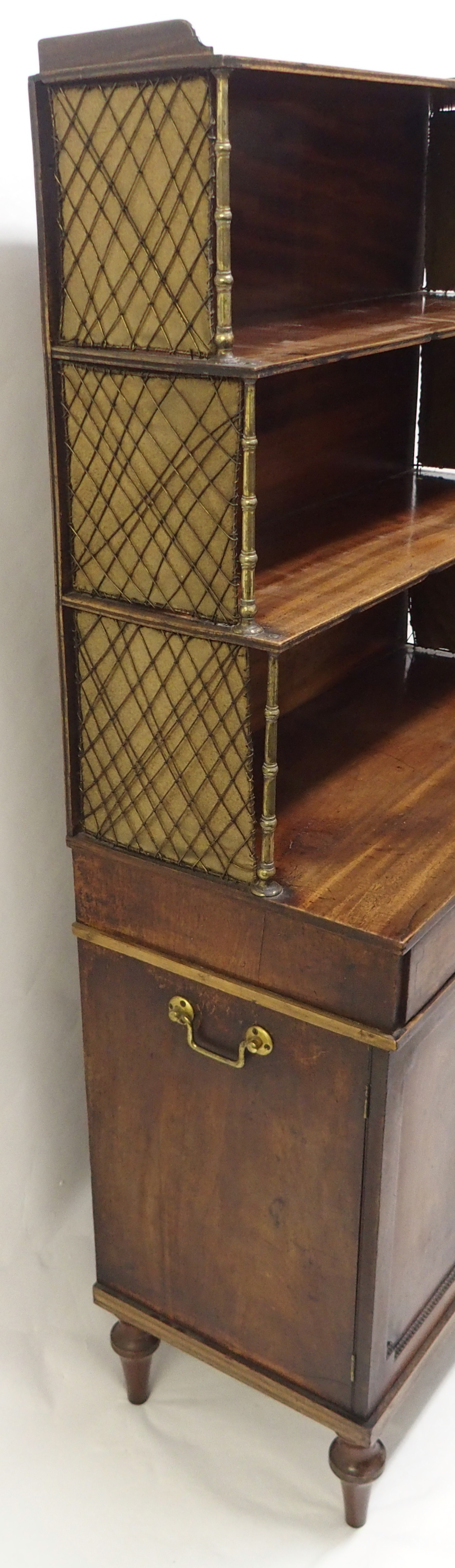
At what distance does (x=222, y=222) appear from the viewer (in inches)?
46.6

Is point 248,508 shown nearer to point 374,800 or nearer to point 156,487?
point 156,487

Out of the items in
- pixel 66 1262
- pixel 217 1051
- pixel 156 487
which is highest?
pixel 156 487

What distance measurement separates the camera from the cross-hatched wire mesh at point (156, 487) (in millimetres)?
1287

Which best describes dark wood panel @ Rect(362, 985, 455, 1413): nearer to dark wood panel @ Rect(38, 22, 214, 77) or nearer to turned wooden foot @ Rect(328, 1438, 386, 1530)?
turned wooden foot @ Rect(328, 1438, 386, 1530)

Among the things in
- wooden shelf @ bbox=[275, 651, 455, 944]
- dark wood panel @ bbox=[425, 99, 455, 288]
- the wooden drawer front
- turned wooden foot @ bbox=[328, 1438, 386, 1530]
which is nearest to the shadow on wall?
the wooden drawer front

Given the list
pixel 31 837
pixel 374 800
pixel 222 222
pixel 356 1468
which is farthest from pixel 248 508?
pixel 356 1468

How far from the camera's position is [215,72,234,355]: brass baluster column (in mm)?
1152

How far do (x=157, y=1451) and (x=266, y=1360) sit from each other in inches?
10.2

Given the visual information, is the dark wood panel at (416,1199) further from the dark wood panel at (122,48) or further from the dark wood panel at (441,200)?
the dark wood panel at (441,200)

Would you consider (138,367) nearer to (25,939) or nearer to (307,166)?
(307,166)

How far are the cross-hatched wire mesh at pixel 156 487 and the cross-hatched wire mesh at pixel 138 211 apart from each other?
1.9 inches

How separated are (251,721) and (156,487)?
387mm

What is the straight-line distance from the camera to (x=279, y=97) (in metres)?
1.61

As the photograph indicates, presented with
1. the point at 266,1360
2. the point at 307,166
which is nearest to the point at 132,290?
the point at 307,166
